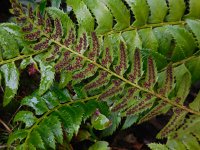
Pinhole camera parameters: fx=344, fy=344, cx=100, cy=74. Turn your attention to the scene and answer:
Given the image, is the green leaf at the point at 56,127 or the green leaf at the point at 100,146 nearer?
the green leaf at the point at 56,127

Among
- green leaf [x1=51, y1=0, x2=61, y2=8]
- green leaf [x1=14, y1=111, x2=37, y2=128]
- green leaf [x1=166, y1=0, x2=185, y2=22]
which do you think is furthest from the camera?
green leaf [x1=51, y1=0, x2=61, y2=8]

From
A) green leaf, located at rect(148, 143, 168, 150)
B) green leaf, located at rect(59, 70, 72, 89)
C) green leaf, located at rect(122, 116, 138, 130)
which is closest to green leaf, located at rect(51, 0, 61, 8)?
green leaf, located at rect(59, 70, 72, 89)

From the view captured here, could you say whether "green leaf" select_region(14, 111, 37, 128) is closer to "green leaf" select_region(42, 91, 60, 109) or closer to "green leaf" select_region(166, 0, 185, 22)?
"green leaf" select_region(42, 91, 60, 109)

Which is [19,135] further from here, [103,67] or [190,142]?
[190,142]

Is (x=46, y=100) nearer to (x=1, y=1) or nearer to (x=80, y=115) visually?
(x=80, y=115)

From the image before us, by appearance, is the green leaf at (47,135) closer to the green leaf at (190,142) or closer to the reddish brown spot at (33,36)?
the reddish brown spot at (33,36)

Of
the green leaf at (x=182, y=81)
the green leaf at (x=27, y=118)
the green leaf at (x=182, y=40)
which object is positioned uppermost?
the green leaf at (x=182, y=40)

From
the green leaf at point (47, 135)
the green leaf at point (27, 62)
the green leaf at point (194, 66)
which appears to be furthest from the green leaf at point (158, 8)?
the green leaf at point (47, 135)

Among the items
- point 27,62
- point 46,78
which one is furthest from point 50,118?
point 27,62
